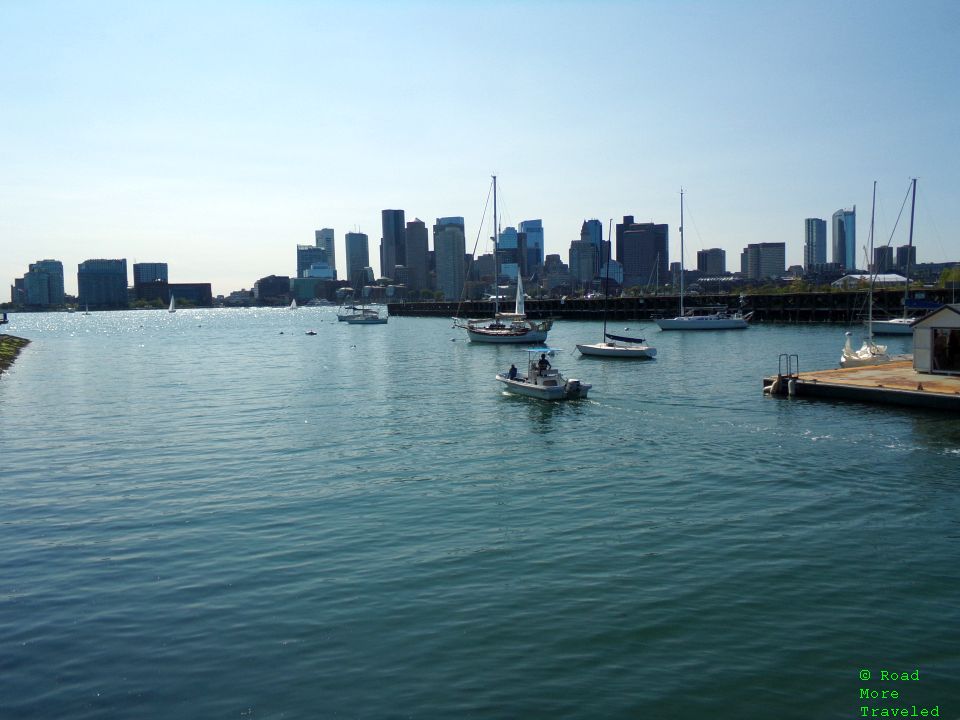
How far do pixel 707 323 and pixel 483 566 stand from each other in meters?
98.2

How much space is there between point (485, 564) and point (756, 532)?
6.71 metres

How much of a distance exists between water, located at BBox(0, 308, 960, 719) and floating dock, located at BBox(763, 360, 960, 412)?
1211 mm

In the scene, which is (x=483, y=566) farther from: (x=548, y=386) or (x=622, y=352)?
(x=622, y=352)

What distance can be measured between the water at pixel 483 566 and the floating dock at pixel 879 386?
1.21 m

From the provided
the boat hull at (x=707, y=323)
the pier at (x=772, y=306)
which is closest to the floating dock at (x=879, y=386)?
the boat hull at (x=707, y=323)

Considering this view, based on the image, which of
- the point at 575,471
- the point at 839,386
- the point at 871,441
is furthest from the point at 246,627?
the point at 839,386

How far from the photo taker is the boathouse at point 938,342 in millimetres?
39756

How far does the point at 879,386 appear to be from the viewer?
127 feet

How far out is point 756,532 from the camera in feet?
63.2

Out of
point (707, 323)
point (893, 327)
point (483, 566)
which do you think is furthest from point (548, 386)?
point (707, 323)

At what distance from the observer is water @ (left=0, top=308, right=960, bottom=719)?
12.2 metres

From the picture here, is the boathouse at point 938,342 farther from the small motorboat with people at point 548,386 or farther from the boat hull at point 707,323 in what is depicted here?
the boat hull at point 707,323

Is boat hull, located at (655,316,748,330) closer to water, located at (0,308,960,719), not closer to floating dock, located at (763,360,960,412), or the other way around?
floating dock, located at (763,360,960,412)

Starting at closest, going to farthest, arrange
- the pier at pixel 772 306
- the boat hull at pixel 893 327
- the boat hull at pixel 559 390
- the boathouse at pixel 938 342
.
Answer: the boathouse at pixel 938 342 → the boat hull at pixel 559 390 → the boat hull at pixel 893 327 → the pier at pixel 772 306
